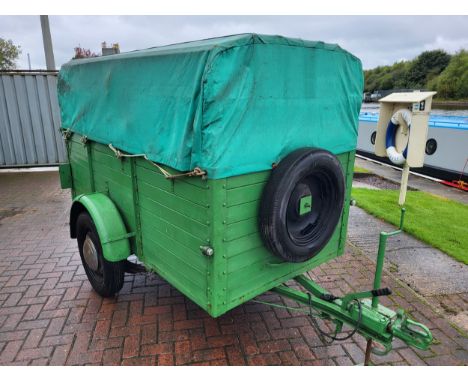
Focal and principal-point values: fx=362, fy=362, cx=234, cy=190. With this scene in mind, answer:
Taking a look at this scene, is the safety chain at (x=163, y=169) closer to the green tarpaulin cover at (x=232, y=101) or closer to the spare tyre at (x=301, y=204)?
the green tarpaulin cover at (x=232, y=101)

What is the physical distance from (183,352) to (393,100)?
2.82 metres

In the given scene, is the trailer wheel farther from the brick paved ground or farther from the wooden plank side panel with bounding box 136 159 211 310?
the wooden plank side panel with bounding box 136 159 211 310

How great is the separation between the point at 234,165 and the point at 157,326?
198 cm

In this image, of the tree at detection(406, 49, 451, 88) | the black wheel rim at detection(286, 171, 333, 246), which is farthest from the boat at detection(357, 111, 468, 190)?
the tree at detection(406, 49, 451, 88)

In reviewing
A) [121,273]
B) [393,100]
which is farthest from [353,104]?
[121,273]

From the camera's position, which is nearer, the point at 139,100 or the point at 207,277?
the point at 207,277

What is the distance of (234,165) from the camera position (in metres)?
2.32

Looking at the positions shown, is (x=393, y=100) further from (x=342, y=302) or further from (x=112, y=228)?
(x=112, y=228)

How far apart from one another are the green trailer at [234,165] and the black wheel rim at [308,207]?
1 cm

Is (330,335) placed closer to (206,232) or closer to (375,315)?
(375,315)

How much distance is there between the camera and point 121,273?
365 centimetres

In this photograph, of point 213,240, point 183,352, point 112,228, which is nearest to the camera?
point 213,240

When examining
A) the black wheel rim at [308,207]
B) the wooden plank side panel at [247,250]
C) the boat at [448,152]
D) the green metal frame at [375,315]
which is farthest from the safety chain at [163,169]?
the boat at [448,152]

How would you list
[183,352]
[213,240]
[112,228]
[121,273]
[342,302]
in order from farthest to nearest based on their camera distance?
[121,273] < [112,228] < [183,352] < [342,302] < [213,240]
